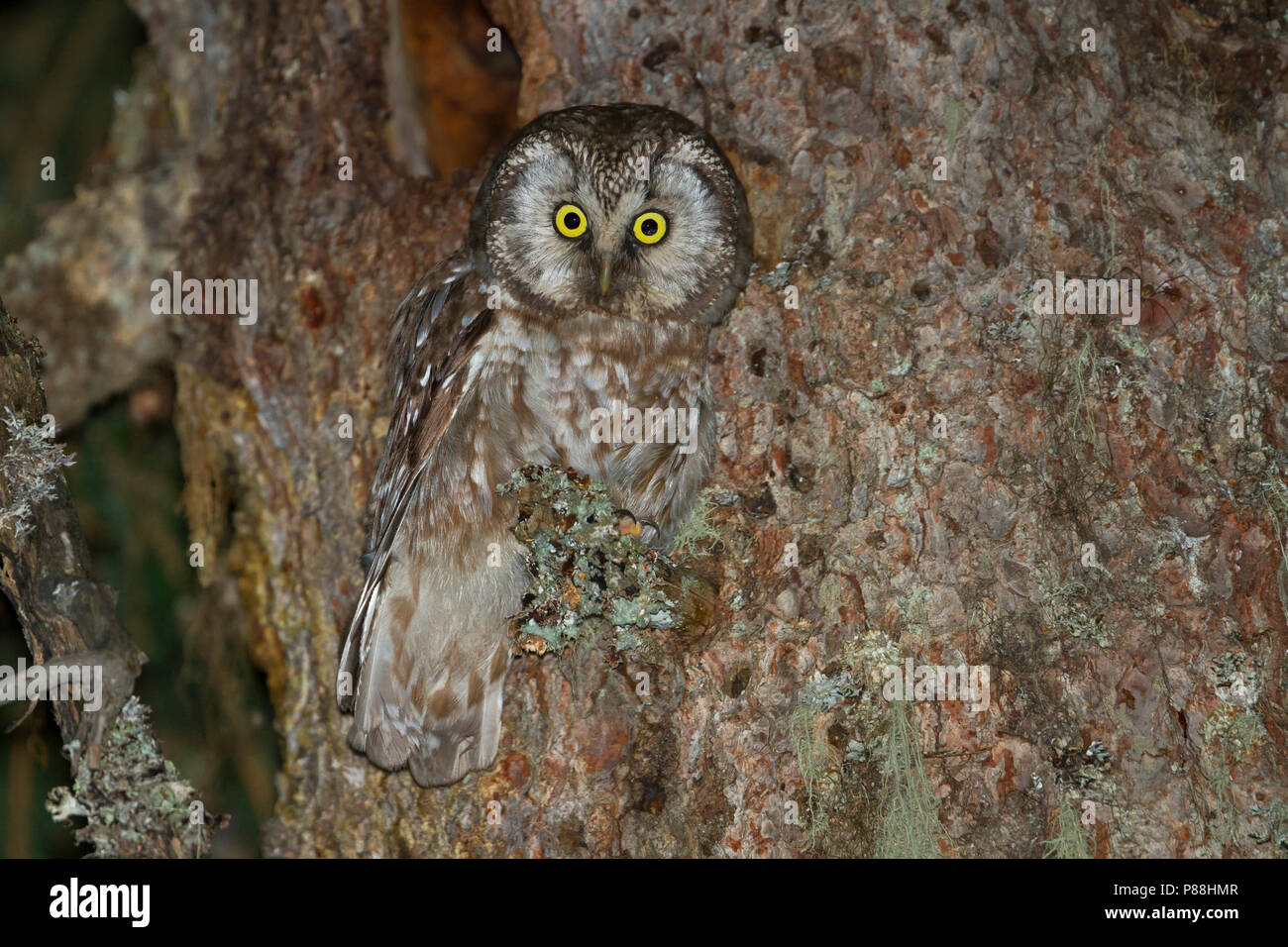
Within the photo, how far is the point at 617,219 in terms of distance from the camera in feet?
8.13

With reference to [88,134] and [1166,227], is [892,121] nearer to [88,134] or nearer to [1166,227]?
[1166,227]

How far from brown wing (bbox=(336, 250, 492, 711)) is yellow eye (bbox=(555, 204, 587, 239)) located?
0.93 feet

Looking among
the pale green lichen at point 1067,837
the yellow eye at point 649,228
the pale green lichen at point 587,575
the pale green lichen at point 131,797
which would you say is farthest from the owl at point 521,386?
the pale green lichen at point 1067,837

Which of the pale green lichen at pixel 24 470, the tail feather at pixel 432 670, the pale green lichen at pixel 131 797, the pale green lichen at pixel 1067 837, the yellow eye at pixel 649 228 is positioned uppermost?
the yellow eye at pixel 649 228

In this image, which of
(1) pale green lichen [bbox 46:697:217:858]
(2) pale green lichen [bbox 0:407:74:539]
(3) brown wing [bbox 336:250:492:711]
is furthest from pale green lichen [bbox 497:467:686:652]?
(2) pale green lichen [bbox 0:407:74:539]

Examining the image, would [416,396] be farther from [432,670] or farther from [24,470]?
[24,470]

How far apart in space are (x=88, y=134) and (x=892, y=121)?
9.02ft

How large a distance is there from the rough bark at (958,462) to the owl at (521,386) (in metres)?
0.12

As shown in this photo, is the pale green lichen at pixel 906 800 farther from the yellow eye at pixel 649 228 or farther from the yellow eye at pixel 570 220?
the yellow eye at pixel 570 220

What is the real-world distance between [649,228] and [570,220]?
193 mm

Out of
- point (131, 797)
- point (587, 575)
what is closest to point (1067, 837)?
point (587, 575)

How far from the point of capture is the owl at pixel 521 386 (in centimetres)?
249

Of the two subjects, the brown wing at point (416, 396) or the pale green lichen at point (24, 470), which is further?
the brown wing at point (416, 396)
